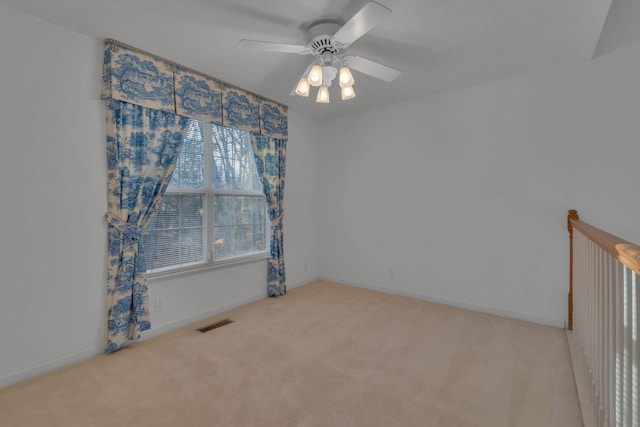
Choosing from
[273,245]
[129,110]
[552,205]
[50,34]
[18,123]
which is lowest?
[273,245]

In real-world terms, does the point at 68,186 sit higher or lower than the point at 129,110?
lower

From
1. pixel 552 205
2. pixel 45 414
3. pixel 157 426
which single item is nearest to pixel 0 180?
pixel 45 414

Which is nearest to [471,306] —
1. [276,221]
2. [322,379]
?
[322,379]

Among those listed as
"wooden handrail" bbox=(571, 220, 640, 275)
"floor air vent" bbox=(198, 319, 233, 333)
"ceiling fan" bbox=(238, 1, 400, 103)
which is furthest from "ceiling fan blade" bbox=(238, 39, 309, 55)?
"floor air vent" bbox=(198, 319, 233, 333)

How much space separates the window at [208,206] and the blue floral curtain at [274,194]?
126 millimetres

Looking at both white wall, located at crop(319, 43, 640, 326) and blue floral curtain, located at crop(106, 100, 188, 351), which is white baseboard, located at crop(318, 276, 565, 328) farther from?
blue floral curtain, located at crop(106, 100, 188, 351)

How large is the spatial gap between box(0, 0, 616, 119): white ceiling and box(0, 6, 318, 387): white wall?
0.28m

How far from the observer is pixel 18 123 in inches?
79.4

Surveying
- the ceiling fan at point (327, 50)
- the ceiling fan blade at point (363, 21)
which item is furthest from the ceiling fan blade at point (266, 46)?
the ceiling fan blade at point (363, 21)

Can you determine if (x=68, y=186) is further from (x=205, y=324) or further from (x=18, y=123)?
(x=205, y=324)

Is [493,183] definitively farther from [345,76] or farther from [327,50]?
[327,50]

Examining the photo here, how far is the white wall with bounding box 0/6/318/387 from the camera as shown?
6.50 feet

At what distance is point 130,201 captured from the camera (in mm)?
2512

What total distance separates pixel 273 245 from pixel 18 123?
100 inches
